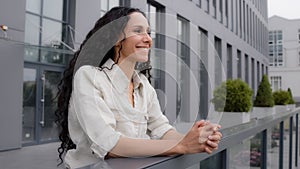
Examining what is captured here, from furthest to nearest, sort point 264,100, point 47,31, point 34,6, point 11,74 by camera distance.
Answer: point 264,100 → point 47,31 → point 34,6 → point 11,74

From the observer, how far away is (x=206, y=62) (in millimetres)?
1180

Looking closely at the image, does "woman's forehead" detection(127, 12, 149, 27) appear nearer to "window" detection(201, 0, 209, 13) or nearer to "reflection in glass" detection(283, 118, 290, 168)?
"reflection in glass" detection(283, 118, 290, 168)

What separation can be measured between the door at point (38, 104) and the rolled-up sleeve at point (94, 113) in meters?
7.47

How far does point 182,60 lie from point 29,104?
7.86 meters

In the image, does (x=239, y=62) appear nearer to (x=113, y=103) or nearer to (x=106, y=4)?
(x=106, y=4)

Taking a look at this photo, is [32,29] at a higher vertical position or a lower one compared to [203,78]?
higher

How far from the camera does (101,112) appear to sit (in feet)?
3.30

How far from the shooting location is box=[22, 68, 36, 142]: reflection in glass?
8.28 m

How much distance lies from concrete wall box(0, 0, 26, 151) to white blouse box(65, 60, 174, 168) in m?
6.85

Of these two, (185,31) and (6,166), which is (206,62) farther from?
(6,166)

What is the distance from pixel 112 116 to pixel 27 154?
272 inches

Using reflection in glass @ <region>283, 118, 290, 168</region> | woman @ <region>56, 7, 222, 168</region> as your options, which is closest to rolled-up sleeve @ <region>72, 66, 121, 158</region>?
woman @ <region>56, 7, 222, 168</region>

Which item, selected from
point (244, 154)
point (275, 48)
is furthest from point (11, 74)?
point (275, 48)

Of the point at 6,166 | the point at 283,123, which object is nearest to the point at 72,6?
the point at 6,166
